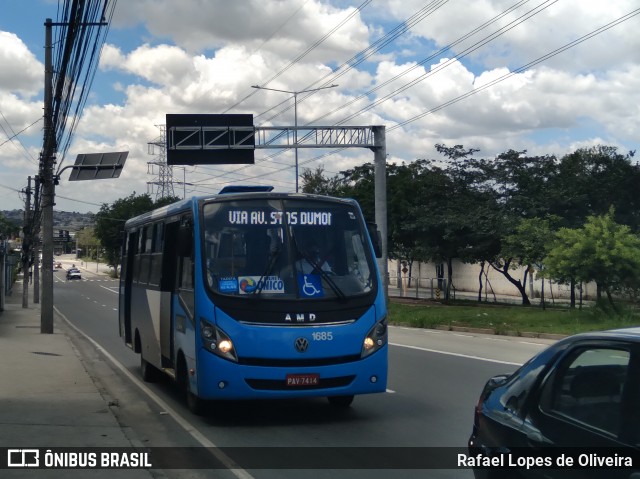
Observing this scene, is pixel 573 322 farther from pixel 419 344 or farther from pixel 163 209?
pixel 163 209

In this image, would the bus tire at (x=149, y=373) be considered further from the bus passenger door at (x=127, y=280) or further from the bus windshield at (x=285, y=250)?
the bus windshield at (x=285, y=250)

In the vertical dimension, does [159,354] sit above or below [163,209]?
below

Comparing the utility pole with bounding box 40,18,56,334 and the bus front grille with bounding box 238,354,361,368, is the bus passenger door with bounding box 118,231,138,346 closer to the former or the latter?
the bus front grille with bounding box 238,354,361,368

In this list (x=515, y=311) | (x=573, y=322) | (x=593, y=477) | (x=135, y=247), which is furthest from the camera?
(x=515, y=311)

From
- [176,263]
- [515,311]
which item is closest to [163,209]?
[176,263]

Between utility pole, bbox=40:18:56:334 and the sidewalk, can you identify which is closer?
the sidewalk

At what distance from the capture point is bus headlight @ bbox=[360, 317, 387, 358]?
31.2 feet

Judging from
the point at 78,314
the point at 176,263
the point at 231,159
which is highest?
the point at 231,159

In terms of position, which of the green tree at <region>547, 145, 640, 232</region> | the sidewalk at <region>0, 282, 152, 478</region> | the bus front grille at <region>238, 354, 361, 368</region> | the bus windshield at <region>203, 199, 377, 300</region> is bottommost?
the sidewalk at <region>0, 282, 152, 478</region>

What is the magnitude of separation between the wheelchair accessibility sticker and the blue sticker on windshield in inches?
30.7

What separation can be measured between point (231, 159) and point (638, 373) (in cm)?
2769

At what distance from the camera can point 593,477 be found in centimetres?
387

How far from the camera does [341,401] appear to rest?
Result: 10.6 metres

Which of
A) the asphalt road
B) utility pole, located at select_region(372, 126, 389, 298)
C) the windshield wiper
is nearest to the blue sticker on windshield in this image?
the windshield wiper
